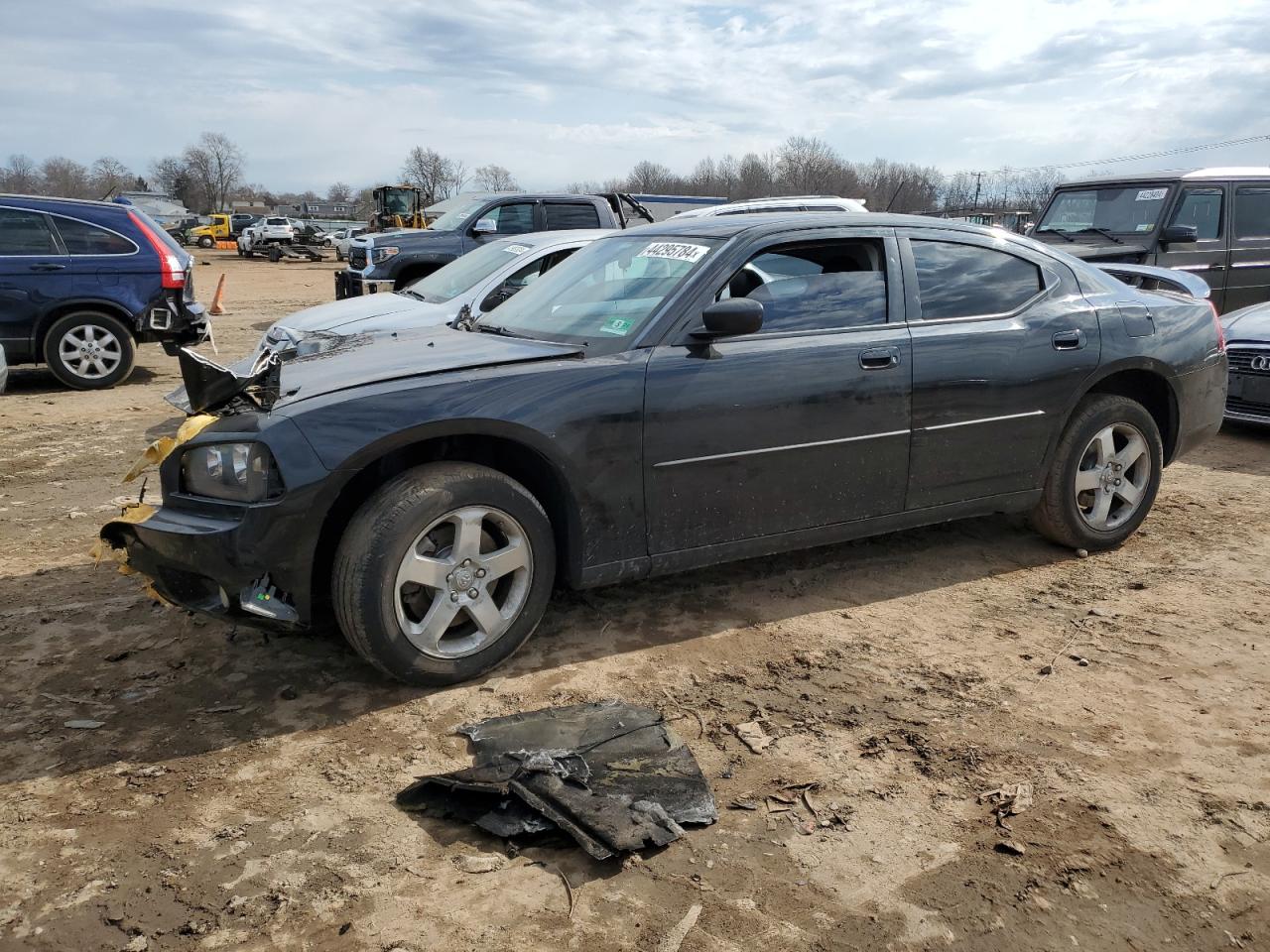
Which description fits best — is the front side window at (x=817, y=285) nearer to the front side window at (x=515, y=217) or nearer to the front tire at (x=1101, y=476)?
the front tire at (x=1101, y=476)

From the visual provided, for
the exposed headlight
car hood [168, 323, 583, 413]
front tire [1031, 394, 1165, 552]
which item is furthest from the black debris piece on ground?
front tire [1031, 394, 1165, 552]

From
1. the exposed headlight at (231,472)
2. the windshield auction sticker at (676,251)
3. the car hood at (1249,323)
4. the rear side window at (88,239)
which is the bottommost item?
the exposed headlight at (231,472)

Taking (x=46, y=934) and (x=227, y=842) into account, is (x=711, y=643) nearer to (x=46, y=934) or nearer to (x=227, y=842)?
(x=227, y=842)

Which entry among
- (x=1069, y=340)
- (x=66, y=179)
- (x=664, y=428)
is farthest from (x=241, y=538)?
(x=66, y=179)

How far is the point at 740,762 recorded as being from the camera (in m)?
3.12

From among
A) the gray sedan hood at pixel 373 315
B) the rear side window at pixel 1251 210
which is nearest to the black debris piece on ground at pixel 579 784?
the gray sedan hood at pixel 373 315

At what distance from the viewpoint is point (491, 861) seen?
8.64 feet

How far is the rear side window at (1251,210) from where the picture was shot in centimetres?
1004

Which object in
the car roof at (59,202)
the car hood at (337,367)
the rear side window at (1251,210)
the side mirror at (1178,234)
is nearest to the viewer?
the car hood at (337,367)

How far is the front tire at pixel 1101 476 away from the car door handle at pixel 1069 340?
12.8 inches

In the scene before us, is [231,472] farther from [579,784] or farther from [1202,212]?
[1202,212]

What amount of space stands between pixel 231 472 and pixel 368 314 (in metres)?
4.87

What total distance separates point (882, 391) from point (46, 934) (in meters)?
3.42

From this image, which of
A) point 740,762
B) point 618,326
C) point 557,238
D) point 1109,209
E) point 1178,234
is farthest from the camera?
point 1109,209
